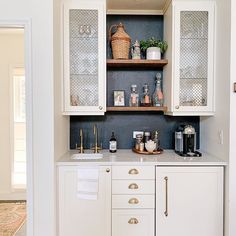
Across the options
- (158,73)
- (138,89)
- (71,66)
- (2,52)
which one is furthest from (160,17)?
(2,52)

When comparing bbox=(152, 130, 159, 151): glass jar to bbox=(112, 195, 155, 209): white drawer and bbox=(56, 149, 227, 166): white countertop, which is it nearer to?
bbox=(56, 149, 227, 166): white countertop

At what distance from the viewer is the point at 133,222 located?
2111 millimetres

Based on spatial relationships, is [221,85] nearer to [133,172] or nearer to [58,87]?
[133,172]

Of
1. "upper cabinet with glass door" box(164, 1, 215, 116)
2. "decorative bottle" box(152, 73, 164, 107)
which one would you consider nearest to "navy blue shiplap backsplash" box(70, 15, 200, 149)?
"decorative bottle" box(152, 73, 164, 107)

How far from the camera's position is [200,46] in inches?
92.7

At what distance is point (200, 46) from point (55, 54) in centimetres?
133

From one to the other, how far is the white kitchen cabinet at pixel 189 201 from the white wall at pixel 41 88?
2.99 feet

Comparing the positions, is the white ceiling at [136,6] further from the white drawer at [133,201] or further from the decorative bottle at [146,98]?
the white drawer at [133,201]

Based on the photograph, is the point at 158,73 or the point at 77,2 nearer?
the point at 77,2

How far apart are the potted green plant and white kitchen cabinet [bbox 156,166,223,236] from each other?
1.08m

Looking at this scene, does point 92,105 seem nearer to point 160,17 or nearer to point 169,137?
point 169,137

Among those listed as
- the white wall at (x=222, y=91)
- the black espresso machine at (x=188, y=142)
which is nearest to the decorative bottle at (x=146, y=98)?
the black espresso machine at (x=188, y=142)

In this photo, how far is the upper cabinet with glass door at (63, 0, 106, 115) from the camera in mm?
2314

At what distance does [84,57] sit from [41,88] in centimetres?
58
